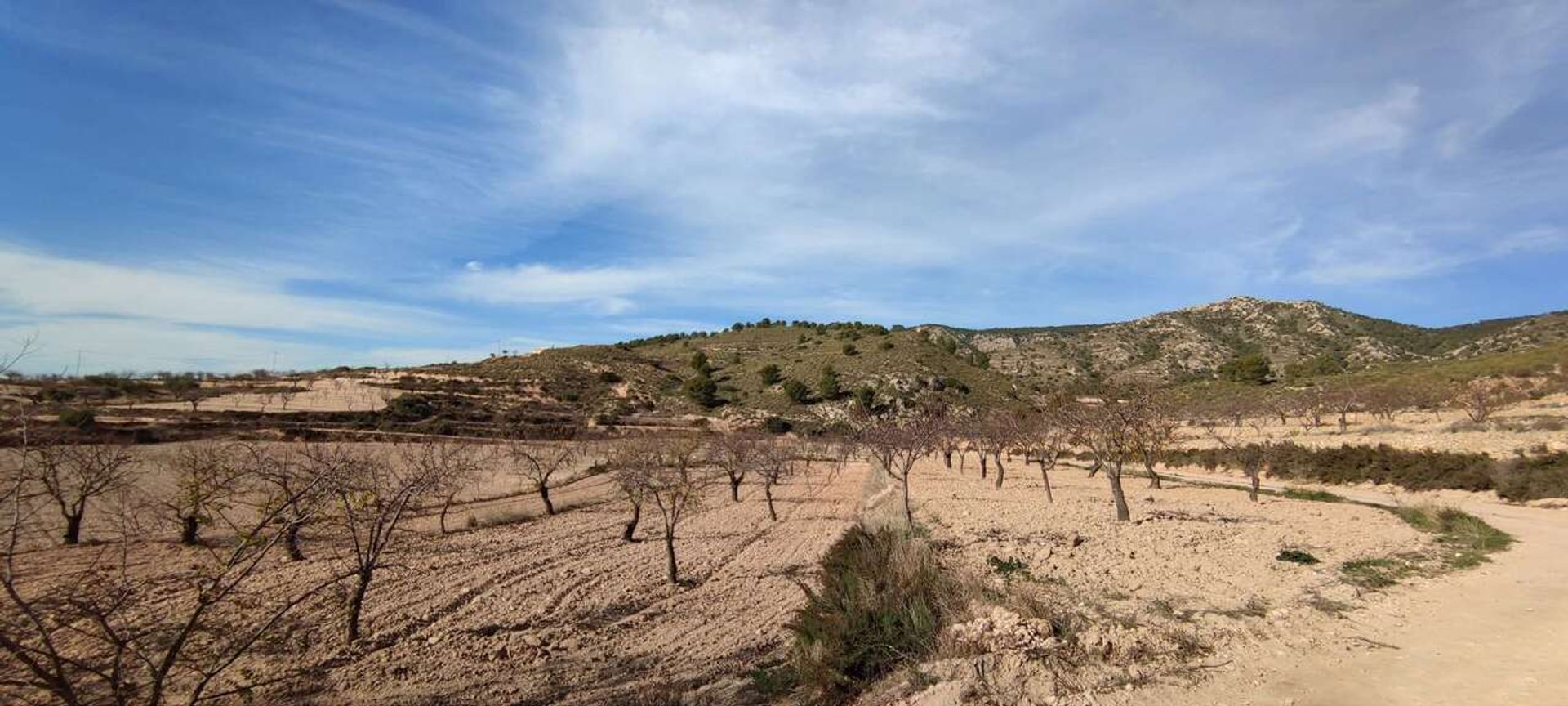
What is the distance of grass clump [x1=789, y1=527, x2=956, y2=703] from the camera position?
35.0 ft

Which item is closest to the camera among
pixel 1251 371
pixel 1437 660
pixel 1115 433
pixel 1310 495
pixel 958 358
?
pixel 1437 660

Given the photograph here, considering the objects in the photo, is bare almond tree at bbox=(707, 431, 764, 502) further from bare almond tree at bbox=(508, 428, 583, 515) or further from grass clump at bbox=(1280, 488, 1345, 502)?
grass clump at bbox=(1280, 488, 1345, 502)

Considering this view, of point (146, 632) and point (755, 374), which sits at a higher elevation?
point (755, 374)

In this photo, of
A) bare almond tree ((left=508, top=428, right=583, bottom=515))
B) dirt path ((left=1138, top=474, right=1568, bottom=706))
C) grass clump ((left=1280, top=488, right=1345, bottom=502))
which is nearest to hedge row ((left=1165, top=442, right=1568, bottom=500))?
grass clump ((left=1280, top=488, right=1345, bottom=502))

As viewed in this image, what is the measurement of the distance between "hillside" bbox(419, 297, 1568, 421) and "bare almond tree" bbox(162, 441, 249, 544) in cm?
4418

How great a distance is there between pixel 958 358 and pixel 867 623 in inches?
3676

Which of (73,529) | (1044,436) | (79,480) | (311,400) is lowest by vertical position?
(73,529)

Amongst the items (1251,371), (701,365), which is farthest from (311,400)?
(1251,371)

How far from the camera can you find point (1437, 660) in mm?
9609

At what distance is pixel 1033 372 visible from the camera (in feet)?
347

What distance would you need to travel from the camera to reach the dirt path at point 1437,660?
852cm

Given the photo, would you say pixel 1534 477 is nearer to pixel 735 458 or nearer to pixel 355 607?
pixel 735 458

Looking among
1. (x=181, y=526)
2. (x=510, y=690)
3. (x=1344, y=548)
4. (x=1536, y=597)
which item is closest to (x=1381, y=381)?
(x=1344, y=548)

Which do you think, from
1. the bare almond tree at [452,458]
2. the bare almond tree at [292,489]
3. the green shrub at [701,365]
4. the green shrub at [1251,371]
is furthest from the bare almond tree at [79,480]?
the green shrub at [1251,371]
